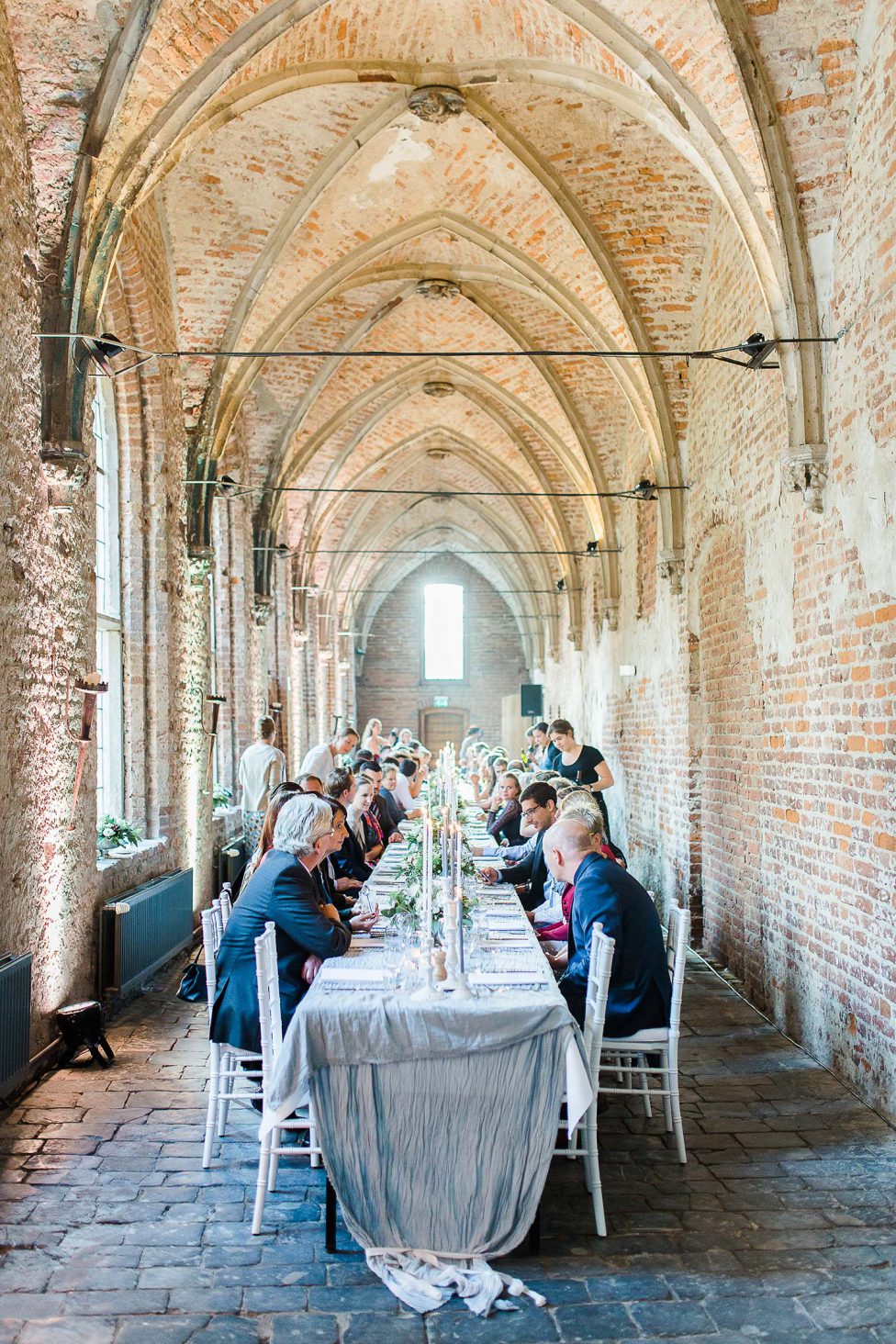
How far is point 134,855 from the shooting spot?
26.3 ft

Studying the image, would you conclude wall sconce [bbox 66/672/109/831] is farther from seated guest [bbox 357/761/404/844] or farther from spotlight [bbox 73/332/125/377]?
seated guest [bbox 357/761/404/844]

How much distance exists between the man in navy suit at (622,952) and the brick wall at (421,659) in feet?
83.2

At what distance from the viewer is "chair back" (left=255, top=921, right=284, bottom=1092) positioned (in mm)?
4152

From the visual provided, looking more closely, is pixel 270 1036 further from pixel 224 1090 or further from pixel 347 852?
pixel 347 852

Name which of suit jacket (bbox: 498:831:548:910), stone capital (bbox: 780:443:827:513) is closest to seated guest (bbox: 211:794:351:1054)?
suit jacket (bbox: 498:831:548:910)

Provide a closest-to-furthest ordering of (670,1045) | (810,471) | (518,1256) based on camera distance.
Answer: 1. (518,1256)
2. (670,1045)
3. (810,471)

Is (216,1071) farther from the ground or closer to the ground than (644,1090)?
farther from the ground

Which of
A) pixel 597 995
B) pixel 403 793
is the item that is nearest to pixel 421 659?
pixel 403 793

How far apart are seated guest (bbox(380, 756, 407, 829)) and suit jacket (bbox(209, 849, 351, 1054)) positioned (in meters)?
6.03

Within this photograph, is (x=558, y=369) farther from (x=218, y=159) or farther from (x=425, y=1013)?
(x=425, y=1013)

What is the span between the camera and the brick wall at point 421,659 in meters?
30.1

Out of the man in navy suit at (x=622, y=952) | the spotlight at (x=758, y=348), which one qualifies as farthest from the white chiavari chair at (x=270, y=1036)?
the spotlight at (x=758, y=348)

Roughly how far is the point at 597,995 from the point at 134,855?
4.68m

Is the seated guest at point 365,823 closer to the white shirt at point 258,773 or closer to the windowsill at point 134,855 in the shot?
the windowsill at point 134,855
